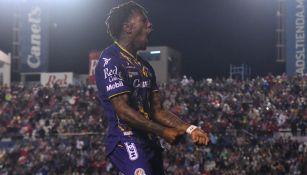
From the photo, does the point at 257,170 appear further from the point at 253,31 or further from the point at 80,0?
the point at 80,0

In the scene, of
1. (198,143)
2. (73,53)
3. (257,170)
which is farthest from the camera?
Result: (73,53)

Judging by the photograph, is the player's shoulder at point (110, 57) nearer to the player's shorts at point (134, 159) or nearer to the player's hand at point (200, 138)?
the player's shorts at point (134, 159)

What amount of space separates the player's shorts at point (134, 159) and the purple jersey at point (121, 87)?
46mm

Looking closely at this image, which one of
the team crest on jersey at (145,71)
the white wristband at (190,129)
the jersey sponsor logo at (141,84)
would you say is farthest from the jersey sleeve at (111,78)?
the white wristband at (190,129)

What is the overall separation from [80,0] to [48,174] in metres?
32.8

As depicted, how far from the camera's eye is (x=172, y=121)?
188 inches

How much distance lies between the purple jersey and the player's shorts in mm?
46

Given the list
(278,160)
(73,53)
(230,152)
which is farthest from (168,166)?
(73,53)

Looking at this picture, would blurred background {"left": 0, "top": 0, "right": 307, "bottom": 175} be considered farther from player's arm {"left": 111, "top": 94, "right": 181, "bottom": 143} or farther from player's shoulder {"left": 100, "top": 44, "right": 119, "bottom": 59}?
player's arm {"left": 111, "top": 94, "right": 181, "bottom": 143}

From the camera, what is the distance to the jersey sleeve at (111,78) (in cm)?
457

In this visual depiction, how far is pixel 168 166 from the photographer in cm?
2183

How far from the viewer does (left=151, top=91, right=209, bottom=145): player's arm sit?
4215 millimetres

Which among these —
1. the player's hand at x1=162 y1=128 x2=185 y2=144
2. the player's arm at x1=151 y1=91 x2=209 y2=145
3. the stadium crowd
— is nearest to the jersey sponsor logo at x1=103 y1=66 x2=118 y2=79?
the player's arm at x1=151 y1=91 x2=209 y2=145

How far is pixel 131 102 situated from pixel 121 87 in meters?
0.17
